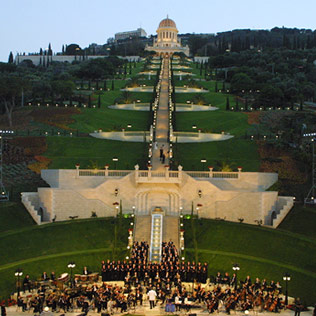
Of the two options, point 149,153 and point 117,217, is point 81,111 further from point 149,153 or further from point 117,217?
point 117,217

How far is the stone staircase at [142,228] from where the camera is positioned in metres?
42.8

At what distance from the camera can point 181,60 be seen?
154000mm

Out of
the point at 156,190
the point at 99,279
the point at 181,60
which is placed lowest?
the point at 99,279

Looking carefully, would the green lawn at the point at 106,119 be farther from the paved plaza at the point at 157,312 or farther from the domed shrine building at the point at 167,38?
the domed shrine building at the point at 167,38

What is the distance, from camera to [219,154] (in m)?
57.8

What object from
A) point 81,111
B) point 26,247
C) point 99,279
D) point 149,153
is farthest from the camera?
point 81,111

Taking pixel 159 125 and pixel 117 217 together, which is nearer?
pixel 117 217

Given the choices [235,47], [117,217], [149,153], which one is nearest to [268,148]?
[149,153]

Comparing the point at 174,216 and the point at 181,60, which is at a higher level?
the point at 181,60

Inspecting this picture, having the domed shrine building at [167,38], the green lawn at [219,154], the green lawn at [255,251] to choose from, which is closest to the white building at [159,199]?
the green lawn at [255,251]

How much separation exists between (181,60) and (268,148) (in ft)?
326

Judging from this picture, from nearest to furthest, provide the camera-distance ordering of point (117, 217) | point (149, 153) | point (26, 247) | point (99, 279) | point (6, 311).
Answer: point (6, 311)
point (99, 279)
point (26, 247)
point (117, 217)
point (149, 153)

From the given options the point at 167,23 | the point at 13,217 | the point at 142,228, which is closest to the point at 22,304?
the point at 13,217

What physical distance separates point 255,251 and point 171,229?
22.5ft
